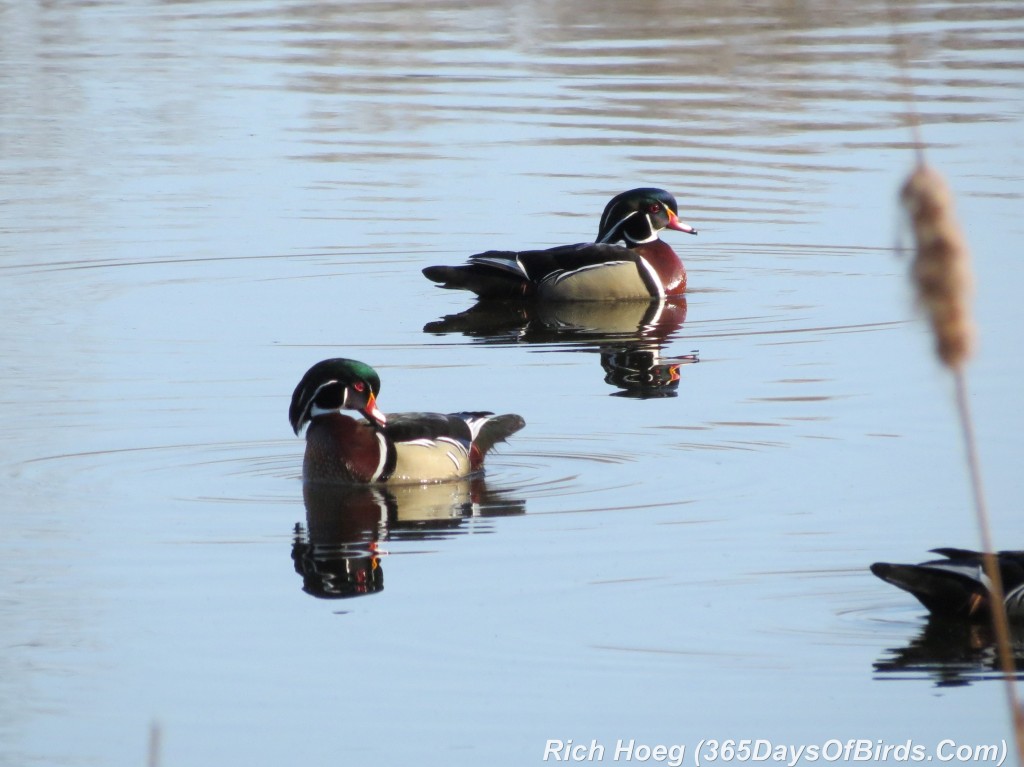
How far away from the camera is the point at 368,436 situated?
9.48 metres

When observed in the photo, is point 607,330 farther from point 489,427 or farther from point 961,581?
point 961,581

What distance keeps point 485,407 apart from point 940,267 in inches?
323

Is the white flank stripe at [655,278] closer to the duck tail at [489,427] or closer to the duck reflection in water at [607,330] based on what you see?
the duck reflection in water at [607,330]

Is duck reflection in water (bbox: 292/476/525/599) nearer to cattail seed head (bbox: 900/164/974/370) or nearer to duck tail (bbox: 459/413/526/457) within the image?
duck tail (bbox: 459/413/526/457)

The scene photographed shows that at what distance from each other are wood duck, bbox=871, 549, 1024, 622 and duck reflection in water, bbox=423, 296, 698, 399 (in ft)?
14.1

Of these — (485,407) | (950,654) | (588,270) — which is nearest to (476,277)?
(588,270)

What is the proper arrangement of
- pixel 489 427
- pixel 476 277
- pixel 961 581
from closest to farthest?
pixel 961 581
pixel 489 427
pixel 476 277

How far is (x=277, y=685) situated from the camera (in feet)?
21.4

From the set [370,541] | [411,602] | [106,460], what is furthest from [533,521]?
[106,460]

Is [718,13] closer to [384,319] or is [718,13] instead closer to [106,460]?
[384,319]

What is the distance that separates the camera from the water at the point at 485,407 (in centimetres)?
643

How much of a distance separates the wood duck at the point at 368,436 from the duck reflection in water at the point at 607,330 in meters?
1.85

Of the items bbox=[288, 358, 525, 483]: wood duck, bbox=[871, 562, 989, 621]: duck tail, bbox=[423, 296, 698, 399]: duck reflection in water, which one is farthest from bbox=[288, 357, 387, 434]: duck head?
bbox=[871, 562, 989, 621]: duck tail

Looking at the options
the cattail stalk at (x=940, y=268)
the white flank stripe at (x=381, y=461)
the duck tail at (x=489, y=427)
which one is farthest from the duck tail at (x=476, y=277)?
the cattail stalk at (x=940, y=268)
